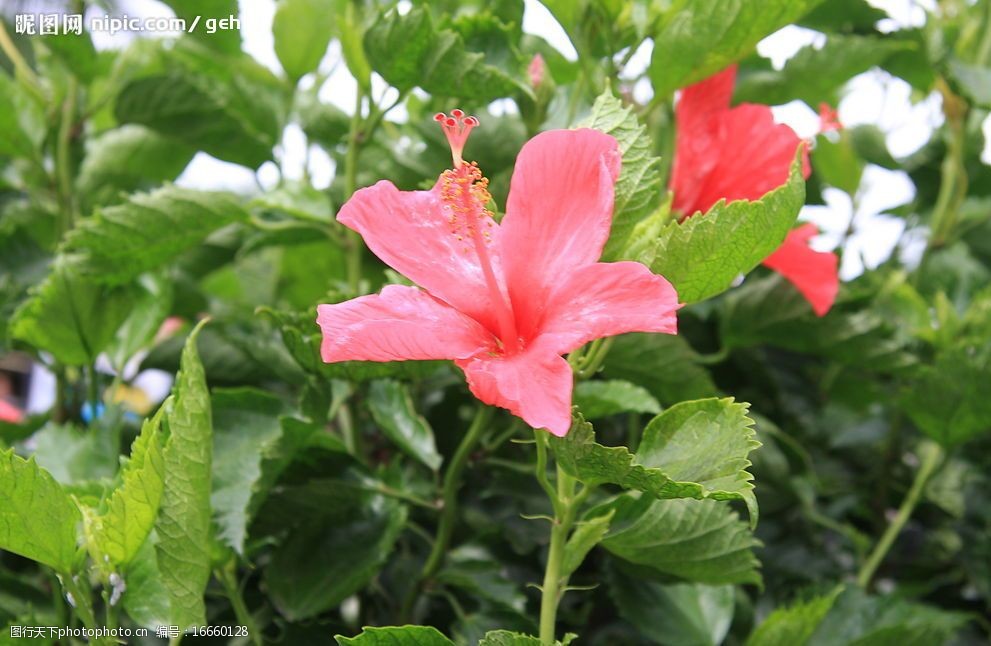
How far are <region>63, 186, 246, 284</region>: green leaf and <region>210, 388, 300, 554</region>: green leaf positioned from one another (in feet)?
0.41

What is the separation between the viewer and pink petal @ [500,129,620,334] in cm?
43

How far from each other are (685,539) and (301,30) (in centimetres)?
50

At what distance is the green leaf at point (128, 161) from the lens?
88 centimetres

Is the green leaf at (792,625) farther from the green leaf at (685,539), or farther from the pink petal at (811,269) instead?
the pink petal at (811,269)

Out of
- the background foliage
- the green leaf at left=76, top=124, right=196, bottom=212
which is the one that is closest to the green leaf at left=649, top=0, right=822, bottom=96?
the background foliage

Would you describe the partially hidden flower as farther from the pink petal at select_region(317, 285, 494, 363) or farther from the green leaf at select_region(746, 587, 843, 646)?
the green leaf at select_region(746, 587, 843, 646)

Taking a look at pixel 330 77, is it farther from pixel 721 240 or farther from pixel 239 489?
pixel 721 240

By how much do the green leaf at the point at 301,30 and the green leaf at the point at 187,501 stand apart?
1.27 ft

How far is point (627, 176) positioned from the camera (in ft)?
1.51

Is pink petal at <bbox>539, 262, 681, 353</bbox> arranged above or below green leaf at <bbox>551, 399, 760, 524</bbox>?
above

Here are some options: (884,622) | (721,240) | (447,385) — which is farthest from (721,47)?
(884,622)

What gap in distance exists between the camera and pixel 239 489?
57cm

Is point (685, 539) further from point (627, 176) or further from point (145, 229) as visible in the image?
point (145, 229)

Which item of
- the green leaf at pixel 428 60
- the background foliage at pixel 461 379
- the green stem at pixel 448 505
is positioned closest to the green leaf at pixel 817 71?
the background foliage at pixel 461 379
